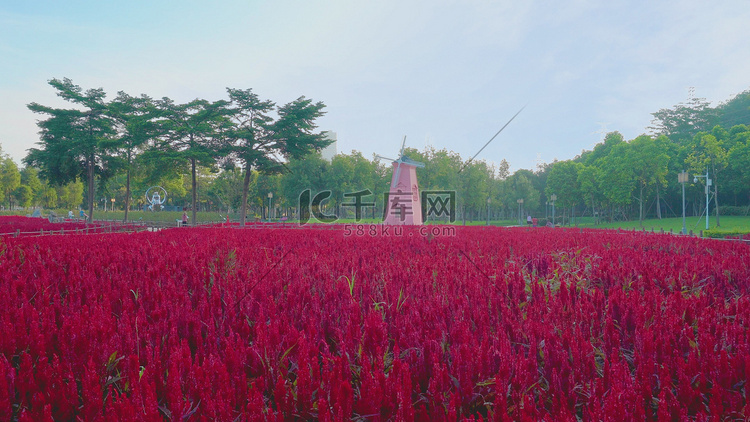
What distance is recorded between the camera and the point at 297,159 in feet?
101

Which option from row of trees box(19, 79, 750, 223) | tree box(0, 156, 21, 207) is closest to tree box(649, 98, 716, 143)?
row of trees box(19, 79, 750, 223)

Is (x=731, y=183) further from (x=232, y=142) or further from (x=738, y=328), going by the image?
(x=738, y=328)

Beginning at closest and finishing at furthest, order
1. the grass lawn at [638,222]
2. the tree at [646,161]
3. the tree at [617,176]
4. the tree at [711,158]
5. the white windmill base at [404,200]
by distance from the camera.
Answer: the white windmill base at [404,200] < the grass lawn at [638,222] < the tree at [711,158] < the tree at [646,161] < the tree at [617,176]

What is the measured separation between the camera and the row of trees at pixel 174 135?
28.4 meters

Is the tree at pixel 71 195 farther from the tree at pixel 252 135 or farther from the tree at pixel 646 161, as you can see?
the tree at pixel 646 161

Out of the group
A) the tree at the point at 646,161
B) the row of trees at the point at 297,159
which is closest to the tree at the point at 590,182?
the row of trees at the point at 297,159

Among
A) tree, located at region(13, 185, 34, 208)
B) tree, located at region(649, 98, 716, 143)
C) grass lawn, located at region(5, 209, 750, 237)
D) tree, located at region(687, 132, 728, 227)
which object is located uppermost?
tree, located at region(649, 98, 716, 143)

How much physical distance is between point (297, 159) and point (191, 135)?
7674 mm

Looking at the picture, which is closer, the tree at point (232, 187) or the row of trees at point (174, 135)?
the row of trees at point (174, 135)

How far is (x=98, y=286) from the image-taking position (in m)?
3.46

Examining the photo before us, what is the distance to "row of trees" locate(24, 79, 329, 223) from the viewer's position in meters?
28.4

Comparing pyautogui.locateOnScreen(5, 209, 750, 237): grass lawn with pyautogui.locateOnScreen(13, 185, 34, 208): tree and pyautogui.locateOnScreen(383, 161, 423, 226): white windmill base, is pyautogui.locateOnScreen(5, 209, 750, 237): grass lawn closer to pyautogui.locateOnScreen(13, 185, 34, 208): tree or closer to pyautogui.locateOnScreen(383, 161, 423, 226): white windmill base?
pyautogui.locateOnScreen(383, 161, 423, 226): white windmill base

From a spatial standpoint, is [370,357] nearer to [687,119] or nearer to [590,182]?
[590,182]

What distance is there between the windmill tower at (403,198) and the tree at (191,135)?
13.2 meters
